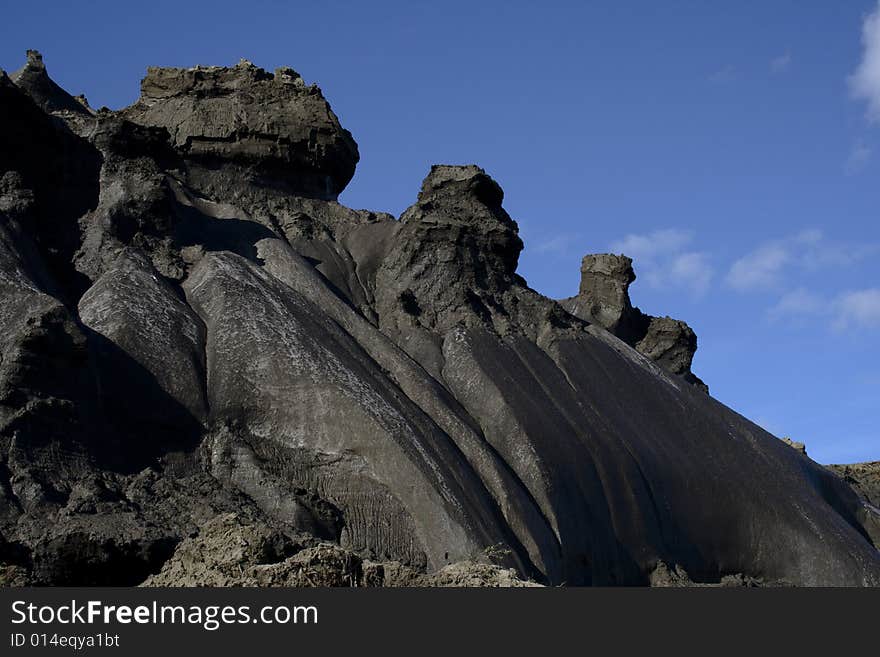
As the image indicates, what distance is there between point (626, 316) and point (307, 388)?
21.4m

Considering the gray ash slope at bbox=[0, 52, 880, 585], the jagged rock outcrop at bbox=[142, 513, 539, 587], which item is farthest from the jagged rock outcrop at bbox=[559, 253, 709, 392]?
the jagged rock outcrop at bbox=[142, 513, 539, 587]

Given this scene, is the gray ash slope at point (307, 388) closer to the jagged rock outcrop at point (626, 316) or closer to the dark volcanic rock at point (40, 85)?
the dark volcanic rock at point (40, 85)

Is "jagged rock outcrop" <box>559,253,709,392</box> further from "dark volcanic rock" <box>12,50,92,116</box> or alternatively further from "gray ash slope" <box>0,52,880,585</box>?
"dark volcanic rock" <box>12,50,92,116</box>

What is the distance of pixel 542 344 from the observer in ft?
126

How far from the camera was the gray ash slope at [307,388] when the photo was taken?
26.0 meters

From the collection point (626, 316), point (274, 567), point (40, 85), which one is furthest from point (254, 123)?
point (274, 567)

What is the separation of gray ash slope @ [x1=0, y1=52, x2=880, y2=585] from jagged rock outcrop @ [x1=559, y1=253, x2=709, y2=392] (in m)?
6.95

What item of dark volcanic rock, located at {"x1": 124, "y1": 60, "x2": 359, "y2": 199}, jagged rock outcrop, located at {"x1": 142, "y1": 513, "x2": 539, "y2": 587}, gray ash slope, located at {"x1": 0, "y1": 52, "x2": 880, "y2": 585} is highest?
dark volcanic rock, located at {"x1": 124, "y1": 60, "x2": 359, "y2": 199}

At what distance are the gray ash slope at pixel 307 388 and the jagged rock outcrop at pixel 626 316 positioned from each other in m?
6.95

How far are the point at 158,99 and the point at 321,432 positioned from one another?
21.4 metres

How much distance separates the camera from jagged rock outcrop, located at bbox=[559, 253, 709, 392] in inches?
1916

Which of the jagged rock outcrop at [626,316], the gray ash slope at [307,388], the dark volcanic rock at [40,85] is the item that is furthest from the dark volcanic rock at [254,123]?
the jagged rock outcrop at [626,316]

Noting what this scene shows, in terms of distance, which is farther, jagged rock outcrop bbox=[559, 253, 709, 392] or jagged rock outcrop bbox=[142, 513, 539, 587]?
jagged rock outcrop bbox=[559, 253, 709, 392]

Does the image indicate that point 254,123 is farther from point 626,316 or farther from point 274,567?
point 274,567
